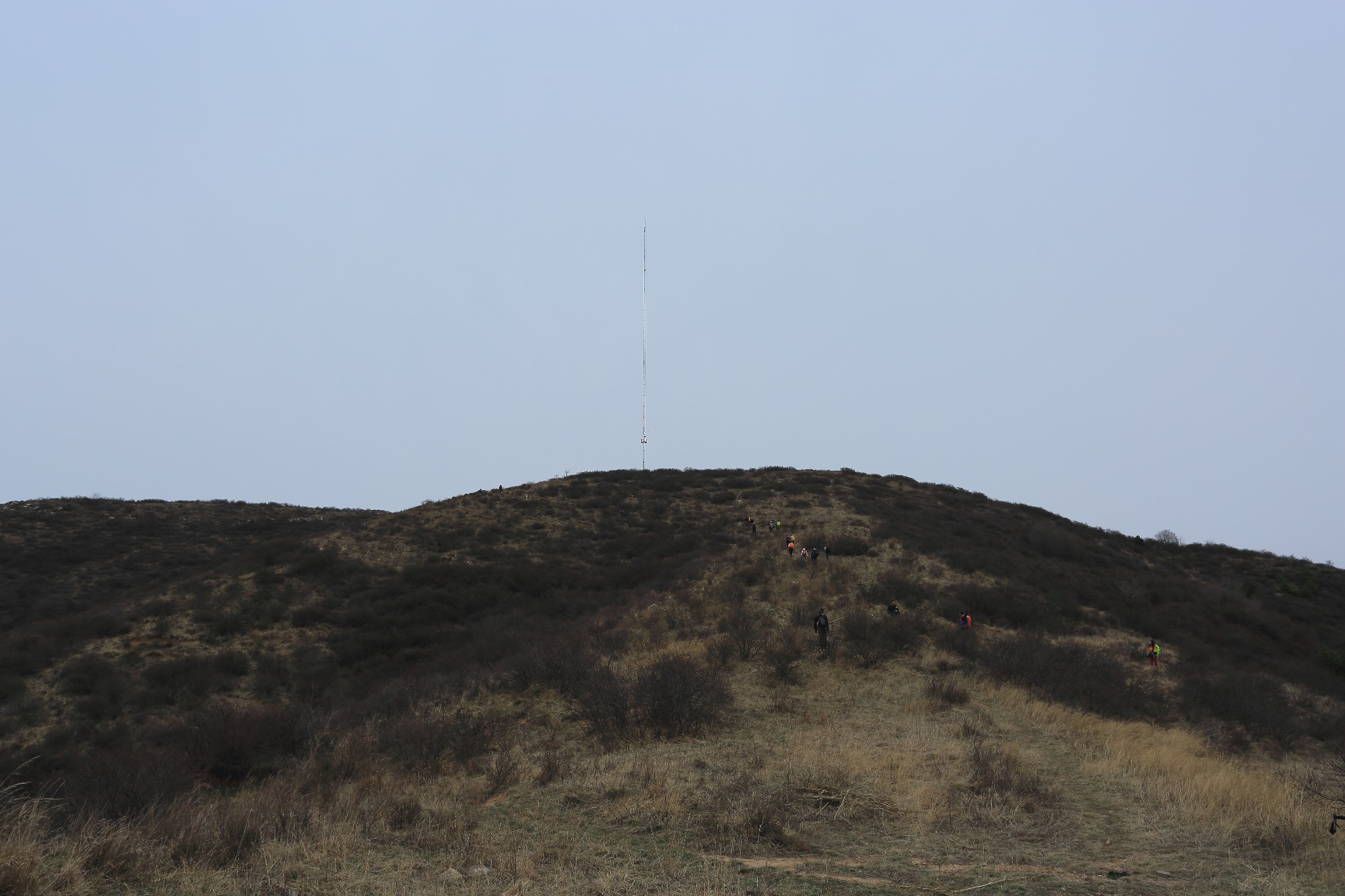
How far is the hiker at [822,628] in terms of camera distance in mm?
23031

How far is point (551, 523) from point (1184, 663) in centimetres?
2868

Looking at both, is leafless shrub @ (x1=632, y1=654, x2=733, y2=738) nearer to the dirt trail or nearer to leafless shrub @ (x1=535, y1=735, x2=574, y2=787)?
leafless shrub @ (x1=535, y1=735, x2=574, y2=787)

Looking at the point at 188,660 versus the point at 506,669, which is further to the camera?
the point at 188,660

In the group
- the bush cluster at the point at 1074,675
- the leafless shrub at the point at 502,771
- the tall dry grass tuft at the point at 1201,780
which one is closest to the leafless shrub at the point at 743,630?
the bush cluster at the point at 1074,675

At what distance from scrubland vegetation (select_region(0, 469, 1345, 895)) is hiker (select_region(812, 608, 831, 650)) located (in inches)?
16.7

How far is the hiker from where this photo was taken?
2303 cm

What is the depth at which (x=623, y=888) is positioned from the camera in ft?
26.7

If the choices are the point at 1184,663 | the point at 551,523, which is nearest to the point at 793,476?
the point at 551,523

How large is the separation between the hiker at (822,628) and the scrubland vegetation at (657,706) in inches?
16.7

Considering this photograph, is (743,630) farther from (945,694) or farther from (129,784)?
(129,784)

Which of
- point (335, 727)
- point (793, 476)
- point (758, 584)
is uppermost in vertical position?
point (793, 476)

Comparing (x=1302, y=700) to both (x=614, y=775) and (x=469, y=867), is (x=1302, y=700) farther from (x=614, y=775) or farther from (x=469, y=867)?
(x=469, y=867)

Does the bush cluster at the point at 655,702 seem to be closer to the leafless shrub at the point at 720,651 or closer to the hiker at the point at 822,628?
the leafless shrub at the point at 720,651

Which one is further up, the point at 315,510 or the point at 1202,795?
the point at 315,510
